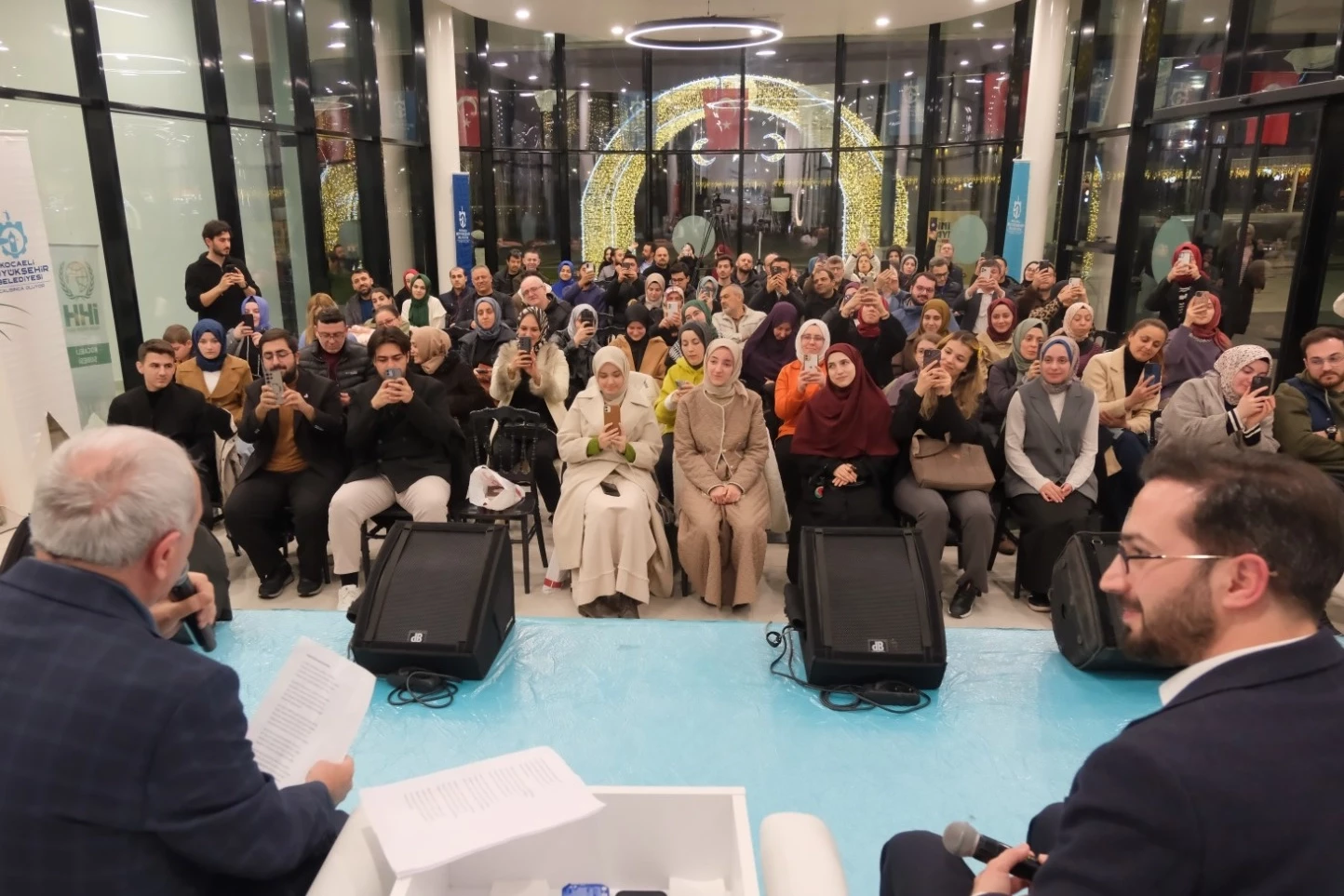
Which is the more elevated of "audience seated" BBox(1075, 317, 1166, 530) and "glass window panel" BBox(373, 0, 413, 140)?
"glass window panel" BBox(373, 0, 413, 140)

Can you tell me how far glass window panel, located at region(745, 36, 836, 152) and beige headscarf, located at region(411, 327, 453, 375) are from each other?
870 centimetres

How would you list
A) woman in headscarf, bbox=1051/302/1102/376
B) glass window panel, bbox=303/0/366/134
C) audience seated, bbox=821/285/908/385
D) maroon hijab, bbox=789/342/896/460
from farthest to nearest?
glass window panel, bbox=303/0/366/134, audience seated, bbox=821/285/908/385, woman in headscarf, bbox=1051/302/1102/376, maroon hijab, bbox=789/342/896/460

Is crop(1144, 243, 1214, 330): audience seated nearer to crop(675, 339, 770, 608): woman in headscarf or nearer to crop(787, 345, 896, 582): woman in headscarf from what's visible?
crop(787, 345, 896, 582): woman in headscarf

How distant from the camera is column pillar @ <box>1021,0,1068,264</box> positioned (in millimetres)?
9539

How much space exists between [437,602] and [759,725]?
1.11 m

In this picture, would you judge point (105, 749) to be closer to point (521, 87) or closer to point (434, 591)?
point (434, 591)

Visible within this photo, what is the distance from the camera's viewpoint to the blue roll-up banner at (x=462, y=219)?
411 inches

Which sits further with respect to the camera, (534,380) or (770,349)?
(770,349)

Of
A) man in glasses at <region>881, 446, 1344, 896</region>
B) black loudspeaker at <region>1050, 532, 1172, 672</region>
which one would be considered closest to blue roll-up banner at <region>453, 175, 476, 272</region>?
black loudspeaker at <region>1050, 532, 1172, 672</region>

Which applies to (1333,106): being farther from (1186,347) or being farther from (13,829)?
(13,829)

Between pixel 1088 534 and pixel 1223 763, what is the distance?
88.5 inches

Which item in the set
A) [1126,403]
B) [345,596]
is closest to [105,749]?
[345,596]

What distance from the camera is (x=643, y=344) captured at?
5.94m

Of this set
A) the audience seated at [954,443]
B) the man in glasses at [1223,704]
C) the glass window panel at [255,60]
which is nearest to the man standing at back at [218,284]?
the glass window panel at [255,60]
